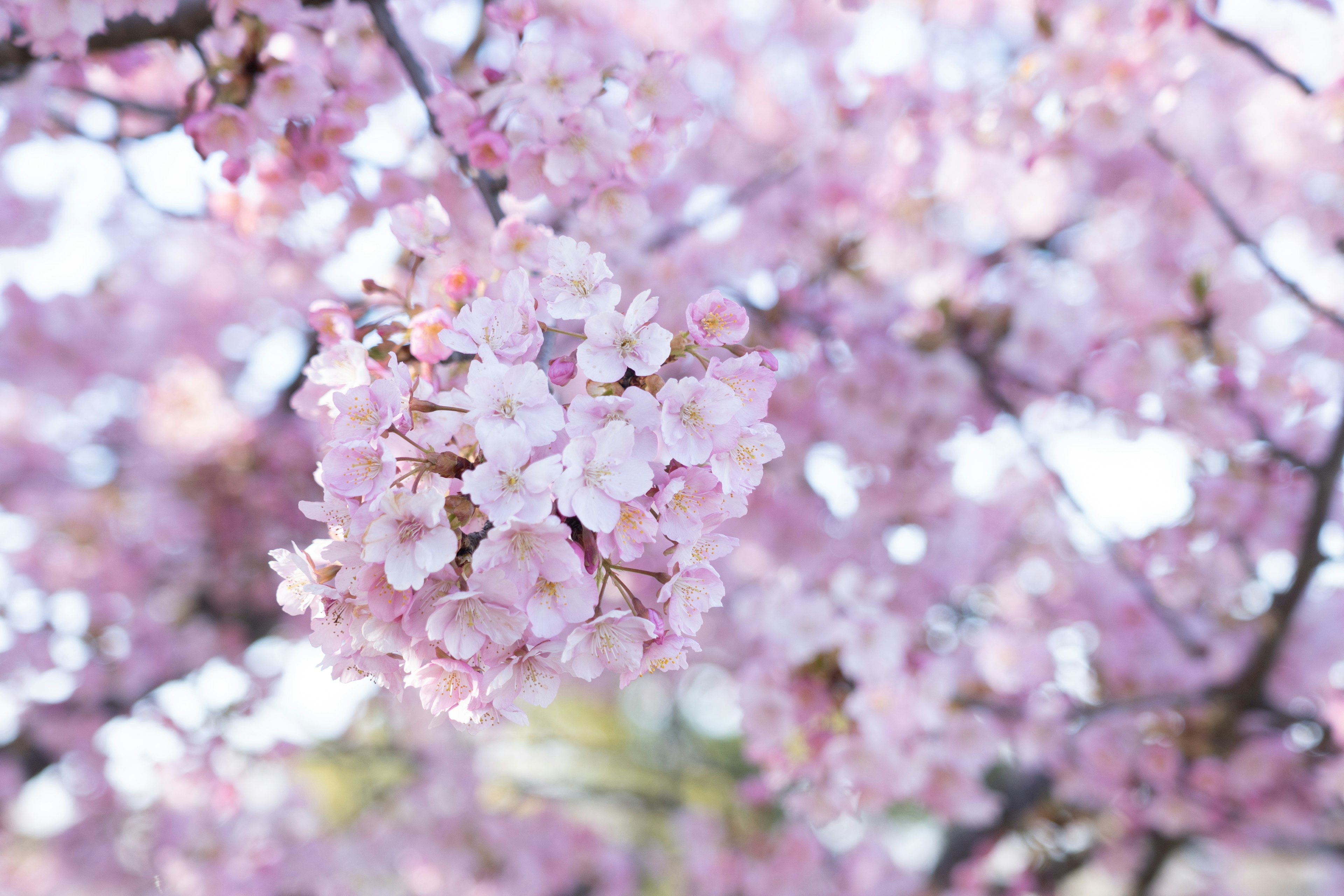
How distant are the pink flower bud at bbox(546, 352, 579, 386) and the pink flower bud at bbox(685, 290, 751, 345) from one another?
0.17m

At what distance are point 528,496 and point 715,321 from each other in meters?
0.37

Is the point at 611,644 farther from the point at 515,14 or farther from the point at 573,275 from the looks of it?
the point at 515,14

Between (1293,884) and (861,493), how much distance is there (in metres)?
26.5

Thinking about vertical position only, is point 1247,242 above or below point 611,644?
below

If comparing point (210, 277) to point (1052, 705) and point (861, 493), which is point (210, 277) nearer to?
point (861, 493)

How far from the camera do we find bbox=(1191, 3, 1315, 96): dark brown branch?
2225 mm

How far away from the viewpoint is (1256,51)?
223 cm

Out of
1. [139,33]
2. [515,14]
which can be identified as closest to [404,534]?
[515,14]

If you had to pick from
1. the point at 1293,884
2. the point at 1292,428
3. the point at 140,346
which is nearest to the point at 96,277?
the point at 140,346

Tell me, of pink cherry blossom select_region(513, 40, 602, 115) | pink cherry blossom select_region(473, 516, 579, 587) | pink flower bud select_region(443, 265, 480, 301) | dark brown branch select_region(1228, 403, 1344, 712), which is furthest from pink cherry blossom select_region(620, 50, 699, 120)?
dark brown branch select_region(1228, 403, 1344, 712)

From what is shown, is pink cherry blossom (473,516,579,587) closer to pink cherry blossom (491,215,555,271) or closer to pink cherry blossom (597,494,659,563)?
pink cherry blossom (597,494,659,563)

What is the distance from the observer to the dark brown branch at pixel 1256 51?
2.22 meters

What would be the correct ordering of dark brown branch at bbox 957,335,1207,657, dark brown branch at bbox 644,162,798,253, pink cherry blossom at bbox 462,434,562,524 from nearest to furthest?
pink cherry blossom at bbox 462,434,562,524, dark brown branch at bbox 957,335,1207,657, dark brown branch at bbox 644,162,798,253

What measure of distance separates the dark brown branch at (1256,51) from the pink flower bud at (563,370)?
217 cm
